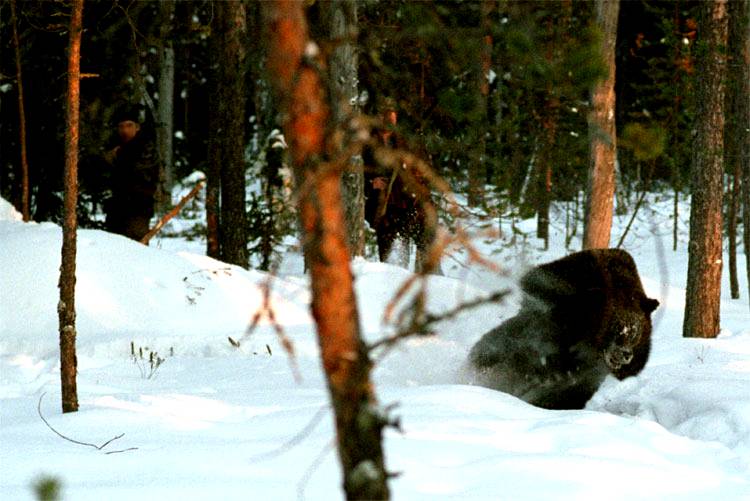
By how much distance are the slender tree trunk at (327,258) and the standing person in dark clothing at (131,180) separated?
1102 centimetres

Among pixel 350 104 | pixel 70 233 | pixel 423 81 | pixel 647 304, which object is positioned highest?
pixel 423 81

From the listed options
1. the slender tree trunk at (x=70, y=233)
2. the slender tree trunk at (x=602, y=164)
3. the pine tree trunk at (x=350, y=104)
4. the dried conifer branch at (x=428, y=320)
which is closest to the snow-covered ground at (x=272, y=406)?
the dried conifer branch at (x=428, y=320)

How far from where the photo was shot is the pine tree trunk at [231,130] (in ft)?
40.4

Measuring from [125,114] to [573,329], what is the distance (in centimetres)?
962

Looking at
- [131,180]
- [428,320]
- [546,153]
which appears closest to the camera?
[428,320]

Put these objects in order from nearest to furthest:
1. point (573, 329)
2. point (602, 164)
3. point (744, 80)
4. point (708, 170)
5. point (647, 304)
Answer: point (573, 329), point (647, 304), point (708, 170), point (602, 164), point (744, 80)

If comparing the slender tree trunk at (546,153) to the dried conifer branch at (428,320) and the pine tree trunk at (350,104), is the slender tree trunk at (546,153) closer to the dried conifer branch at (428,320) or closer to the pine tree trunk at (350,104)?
the pine tree trunk at (350,104)

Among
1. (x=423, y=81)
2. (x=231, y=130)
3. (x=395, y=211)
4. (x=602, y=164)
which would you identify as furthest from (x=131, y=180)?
(x=602, y=164)

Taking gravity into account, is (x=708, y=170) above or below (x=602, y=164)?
above

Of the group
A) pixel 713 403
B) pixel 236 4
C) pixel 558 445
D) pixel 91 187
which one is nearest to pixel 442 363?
pixel 713 403

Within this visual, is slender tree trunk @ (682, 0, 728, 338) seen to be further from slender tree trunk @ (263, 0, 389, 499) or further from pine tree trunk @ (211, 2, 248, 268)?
slender tree trunk @ (263, 0, 389, 499)

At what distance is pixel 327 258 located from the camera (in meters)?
1.99

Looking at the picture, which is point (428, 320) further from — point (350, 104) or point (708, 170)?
point (350, 104)

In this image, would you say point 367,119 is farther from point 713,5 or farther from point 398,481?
point 713,5
